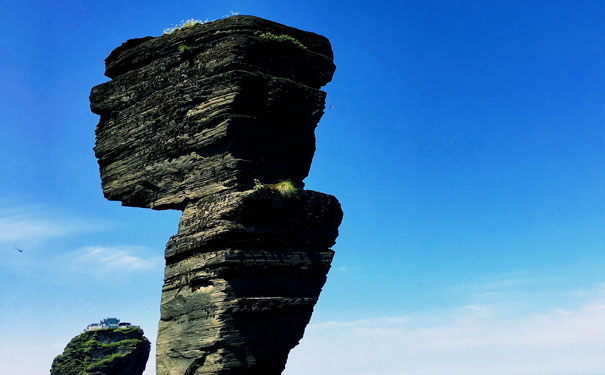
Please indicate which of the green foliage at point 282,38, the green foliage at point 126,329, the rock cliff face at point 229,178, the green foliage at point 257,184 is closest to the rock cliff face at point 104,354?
the green foliage at point 126,329

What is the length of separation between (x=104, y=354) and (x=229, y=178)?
6569cm

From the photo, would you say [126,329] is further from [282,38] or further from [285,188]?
[282,38]

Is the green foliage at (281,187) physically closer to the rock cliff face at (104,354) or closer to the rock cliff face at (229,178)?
the rock cliff face at (229,178)

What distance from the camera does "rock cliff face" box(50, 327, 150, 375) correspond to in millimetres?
70812

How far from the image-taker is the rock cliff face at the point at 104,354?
70.8 m

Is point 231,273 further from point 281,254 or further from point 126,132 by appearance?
point 126,132

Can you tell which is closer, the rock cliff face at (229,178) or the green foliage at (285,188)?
the rock cliff face at (229,178)

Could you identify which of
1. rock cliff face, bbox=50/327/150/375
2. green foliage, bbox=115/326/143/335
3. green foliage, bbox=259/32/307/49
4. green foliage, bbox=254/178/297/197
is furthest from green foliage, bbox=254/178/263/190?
green foliage, bbox=115/326/143/335

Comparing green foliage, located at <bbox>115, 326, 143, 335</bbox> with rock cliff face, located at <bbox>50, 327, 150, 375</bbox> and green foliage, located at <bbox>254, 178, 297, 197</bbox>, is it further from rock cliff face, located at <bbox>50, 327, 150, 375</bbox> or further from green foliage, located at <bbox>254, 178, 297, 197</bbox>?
green foliage, located at <bbox>254, 178, 297, 197</bbox>

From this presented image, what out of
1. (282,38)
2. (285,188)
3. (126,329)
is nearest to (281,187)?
(285,188)

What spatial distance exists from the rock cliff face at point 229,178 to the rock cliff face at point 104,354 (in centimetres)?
6070

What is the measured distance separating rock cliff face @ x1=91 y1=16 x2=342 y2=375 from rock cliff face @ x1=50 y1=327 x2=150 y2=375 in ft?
199

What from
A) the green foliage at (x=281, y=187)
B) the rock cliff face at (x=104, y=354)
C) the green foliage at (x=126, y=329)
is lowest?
the green foliage at (x=281, y=187)

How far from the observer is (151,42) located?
1822 centimetres
